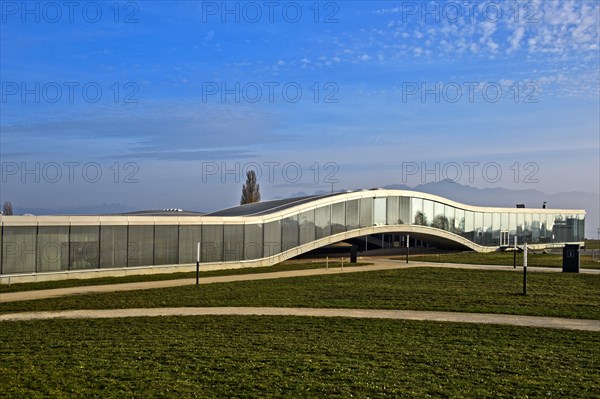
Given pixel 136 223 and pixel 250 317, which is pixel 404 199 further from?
pixel 250 317

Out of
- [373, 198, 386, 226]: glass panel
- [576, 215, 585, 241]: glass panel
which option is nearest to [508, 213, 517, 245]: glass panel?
[576, 215, 585, 241]: glass panel

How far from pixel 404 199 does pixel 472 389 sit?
52595mm

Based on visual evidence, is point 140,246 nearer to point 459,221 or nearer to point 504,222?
point 459,221

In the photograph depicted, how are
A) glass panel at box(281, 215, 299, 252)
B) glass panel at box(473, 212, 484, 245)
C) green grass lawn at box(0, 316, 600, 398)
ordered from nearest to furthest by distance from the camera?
green grass lawn at box(0, 316, 600, 398) < glass panel at box(281, 215, 299, 252) < glass panel at box(473, 212, 484, 245)

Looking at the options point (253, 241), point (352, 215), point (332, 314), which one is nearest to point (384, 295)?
point (332, 314)

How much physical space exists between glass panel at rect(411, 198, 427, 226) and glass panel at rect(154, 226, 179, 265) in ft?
98.5

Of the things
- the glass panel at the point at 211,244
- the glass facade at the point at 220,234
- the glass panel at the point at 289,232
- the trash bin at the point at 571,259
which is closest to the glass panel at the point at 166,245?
the glass facade at the point at 220,234

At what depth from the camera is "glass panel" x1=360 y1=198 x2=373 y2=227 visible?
2360 inches

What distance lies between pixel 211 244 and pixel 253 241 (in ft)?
14.7

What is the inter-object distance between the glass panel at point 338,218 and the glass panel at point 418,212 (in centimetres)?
1010

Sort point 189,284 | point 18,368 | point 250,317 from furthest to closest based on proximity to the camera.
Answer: point 189,284
point 250,317
point 18,368

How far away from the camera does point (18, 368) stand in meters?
13.5

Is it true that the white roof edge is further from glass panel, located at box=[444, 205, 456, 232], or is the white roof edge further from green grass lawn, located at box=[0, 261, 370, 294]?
green grass lawn, located at box=[0, 261, 370, 294]

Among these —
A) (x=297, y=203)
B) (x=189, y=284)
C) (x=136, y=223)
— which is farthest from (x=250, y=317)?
(x=297, y=203)
